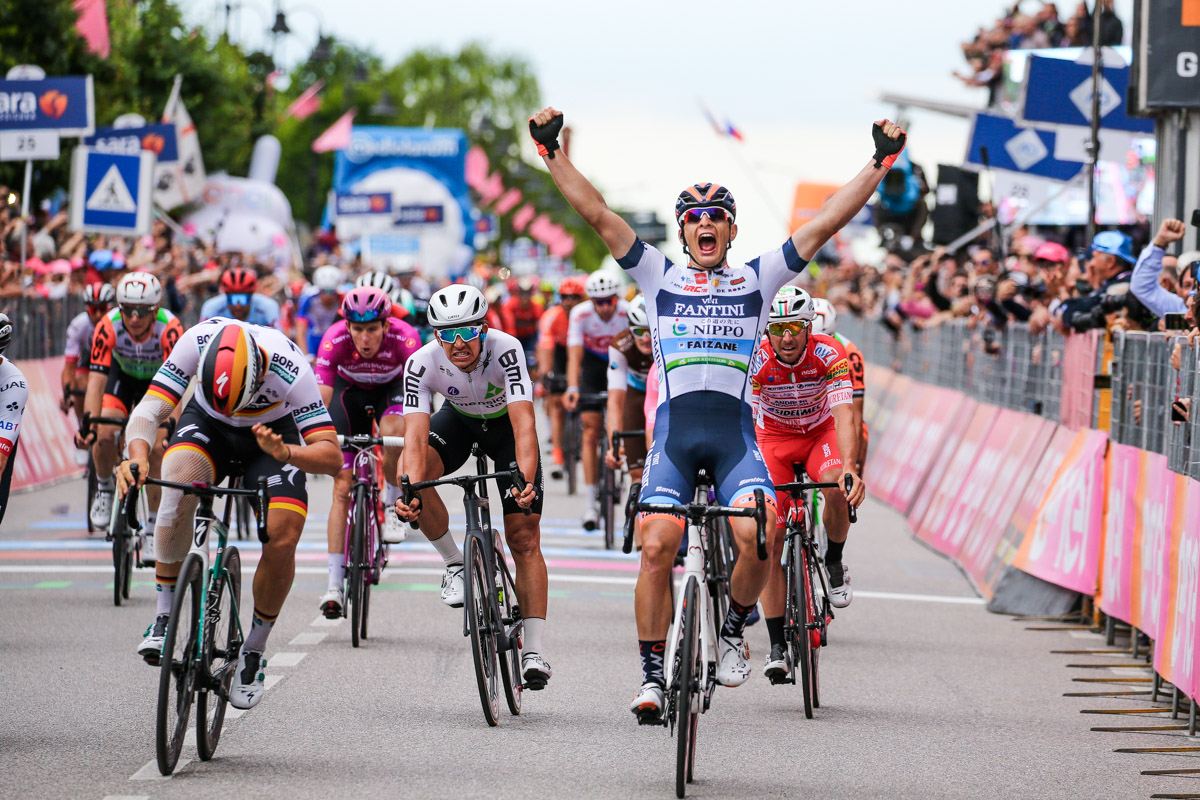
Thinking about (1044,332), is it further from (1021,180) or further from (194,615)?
(194,615)

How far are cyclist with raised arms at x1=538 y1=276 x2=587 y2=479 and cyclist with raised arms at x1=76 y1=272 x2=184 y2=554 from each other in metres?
6.86

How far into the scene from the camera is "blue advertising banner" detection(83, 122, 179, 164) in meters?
29.3

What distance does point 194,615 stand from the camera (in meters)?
7.62

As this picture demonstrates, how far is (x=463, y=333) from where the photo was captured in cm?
909

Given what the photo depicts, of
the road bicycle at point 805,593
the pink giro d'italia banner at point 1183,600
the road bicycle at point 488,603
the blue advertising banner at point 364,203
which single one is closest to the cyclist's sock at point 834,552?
the road bicycle at point 805,593

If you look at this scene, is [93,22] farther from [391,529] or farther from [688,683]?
[688,683]

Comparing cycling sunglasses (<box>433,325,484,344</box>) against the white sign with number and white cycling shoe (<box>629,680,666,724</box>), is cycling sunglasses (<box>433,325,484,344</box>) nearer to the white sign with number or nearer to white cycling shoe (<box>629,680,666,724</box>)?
white cycling shoe (<box>629,680,666,724</box>)

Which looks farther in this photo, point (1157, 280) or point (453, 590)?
point (1157, 280)

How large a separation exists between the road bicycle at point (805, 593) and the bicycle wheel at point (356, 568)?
2.60 m

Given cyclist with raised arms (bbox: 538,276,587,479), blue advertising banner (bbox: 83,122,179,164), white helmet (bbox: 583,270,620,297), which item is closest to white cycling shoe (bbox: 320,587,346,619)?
white helmet (bbox: 583,270,620,297)

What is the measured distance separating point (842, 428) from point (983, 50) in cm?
2150

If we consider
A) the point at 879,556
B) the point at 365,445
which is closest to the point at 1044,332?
the point at 879,556

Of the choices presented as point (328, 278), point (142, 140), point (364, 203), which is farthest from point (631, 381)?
point (364, 203)

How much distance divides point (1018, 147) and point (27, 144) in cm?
1173
